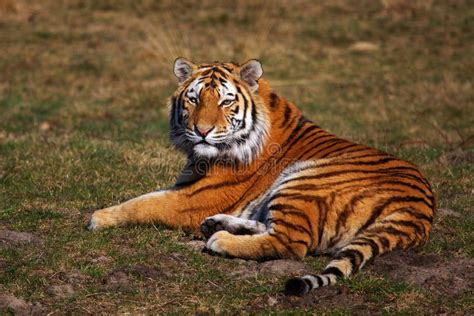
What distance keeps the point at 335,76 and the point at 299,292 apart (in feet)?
30.6

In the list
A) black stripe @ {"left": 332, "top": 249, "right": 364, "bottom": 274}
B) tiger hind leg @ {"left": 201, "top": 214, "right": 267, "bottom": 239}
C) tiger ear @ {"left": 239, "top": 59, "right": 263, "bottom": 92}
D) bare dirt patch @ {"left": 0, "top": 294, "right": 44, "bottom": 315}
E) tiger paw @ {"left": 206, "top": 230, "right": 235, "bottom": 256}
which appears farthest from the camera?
tiger ear @ {"left": 239, "top": 59, "right": 263, "bottom": 92}

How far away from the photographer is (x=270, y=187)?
5.77m

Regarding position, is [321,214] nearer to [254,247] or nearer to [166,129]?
[254,247]

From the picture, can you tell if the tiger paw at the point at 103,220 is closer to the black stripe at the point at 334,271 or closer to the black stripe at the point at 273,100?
the black stripe at the point at 273,100

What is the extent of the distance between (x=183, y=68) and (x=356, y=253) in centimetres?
213

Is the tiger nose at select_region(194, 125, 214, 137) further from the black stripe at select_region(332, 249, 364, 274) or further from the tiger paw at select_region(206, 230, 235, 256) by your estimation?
the black stripe at select_region(332, 249, 364, 274)

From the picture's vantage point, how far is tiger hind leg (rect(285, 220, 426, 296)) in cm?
444

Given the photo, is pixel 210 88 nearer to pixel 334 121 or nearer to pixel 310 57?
pixel 334 121

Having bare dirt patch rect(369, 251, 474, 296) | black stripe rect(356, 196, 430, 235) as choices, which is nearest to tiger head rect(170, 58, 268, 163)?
black stripe rect(356, 196, 430, 235)

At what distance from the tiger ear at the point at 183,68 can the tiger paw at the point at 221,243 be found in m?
1.42

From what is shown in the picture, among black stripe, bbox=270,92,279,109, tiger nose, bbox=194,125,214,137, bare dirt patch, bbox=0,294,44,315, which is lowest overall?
bare dirt patch, bbox=0,294,44,315

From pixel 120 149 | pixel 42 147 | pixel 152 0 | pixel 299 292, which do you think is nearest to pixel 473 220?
pixel 299 292

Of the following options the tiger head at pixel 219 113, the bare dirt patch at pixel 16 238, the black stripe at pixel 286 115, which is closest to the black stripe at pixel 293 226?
the tiger head at pixel 219 113

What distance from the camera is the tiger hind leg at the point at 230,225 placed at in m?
5.53
